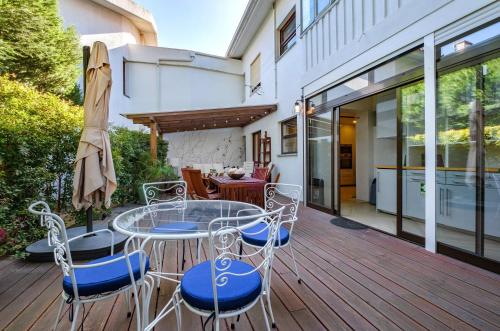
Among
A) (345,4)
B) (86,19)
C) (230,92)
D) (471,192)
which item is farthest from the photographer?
(230,92)

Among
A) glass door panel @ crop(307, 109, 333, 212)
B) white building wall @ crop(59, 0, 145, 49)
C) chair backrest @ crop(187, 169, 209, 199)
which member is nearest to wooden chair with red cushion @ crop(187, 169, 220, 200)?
chair backrest @ crop(187, 169, 209, 199)

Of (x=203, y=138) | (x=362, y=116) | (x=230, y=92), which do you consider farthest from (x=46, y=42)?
(x=362, y=116)

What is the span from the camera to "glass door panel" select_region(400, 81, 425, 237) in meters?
3.32

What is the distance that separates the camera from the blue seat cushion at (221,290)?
1.29 meters

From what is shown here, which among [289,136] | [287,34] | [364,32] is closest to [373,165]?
[289,136]

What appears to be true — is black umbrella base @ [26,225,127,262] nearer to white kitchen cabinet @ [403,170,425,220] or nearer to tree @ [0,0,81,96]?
white kitchen cabinet @ [403,170,425,220]

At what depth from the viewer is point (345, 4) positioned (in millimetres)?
4344

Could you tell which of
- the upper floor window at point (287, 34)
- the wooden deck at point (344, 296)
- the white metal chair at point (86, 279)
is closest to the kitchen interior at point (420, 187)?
the wooden deck at point (344, 296)

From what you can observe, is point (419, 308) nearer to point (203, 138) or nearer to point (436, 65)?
point (436, 65)

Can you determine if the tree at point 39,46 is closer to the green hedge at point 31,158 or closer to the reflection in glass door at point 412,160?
the green hedge at point 31,158

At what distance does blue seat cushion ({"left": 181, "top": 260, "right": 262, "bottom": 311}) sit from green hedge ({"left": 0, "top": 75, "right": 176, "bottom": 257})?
1969mm

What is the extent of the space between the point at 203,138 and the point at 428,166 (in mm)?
9638

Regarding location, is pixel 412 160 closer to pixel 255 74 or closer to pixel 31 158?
pixel 31 158

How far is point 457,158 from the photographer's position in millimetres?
2852
